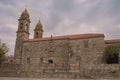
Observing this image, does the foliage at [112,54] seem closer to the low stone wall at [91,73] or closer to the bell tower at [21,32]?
the low stone wall at [91,73]

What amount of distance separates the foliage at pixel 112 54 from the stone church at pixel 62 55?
915 millimetres

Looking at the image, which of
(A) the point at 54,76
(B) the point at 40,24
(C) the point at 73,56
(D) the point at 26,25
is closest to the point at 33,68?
(A) the point at 54,76

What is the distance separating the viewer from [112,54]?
1142 inches

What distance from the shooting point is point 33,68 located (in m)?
21.6

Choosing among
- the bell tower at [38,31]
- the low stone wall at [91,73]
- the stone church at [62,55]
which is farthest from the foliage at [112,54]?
the bell tower at [38,31]

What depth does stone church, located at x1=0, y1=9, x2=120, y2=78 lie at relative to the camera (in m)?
19.9

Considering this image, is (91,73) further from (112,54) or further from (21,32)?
(21,32)

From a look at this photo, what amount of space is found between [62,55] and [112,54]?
355 inches

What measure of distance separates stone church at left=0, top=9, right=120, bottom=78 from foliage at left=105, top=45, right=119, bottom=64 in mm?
915

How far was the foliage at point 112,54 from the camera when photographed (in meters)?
28.9

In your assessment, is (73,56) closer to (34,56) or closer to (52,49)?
(52,49)

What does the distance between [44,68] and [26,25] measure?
22.3 meters

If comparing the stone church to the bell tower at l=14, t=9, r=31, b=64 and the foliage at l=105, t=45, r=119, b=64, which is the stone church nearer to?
the bell tower at l=14, t=9, r=31, b=64

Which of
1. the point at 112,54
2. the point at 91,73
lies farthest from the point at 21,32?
the point at 91,73
